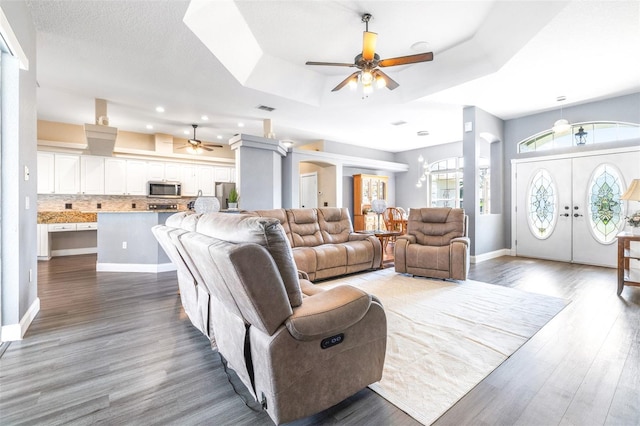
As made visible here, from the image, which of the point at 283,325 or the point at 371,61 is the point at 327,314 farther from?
the point at 371,61

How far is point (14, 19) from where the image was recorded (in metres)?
2.39

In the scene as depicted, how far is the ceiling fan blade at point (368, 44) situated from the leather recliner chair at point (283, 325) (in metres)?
2.55

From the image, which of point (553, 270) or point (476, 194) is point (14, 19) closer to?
point (476, 194)

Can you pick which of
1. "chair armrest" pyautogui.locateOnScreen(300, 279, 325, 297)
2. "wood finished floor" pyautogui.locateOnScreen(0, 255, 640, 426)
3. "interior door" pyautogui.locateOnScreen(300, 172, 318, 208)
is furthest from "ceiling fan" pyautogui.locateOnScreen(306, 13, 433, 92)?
"interior door" pyautogui.locateOnScreen(300, 172, 318, 208)

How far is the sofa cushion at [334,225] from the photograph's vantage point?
186 inches

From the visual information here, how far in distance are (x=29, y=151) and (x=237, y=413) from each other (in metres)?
3.16

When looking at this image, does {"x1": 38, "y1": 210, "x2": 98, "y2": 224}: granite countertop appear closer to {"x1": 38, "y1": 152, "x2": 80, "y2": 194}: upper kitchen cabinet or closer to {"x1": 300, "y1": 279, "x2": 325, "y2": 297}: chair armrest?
{"x1": 38, "y1": 152, "x2": 80, "y2": 194}: upper kitchen cabinet

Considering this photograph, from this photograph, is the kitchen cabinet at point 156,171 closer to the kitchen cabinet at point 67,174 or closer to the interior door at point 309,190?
the kitchen cabinet at point 67,174

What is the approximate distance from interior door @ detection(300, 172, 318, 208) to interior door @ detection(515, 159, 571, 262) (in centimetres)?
524

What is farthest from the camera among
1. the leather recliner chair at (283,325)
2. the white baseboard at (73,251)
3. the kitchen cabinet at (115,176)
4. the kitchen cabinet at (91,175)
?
the kitchen cabinet at (115,176)

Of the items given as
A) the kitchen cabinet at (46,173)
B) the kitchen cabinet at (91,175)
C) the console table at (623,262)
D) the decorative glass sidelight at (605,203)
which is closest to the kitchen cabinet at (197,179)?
the kitchen cabinet at (91,175)

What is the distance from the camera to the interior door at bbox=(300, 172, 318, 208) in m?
8.95

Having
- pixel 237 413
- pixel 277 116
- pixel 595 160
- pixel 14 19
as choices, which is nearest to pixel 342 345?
pixel 237 413

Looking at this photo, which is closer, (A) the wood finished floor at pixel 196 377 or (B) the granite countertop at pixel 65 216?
(A) the wood finished floor at pixel 196 377
